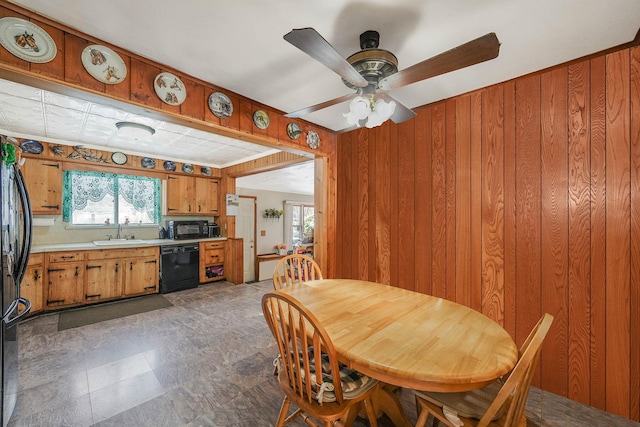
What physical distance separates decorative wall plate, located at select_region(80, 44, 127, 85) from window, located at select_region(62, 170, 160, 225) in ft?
10.6

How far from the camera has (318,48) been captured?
109cm

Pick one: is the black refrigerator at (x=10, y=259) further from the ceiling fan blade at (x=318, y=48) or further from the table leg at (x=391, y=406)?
the table leg at (x=391, y=406)

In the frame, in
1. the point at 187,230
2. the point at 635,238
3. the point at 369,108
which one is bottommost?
the point at 187,230

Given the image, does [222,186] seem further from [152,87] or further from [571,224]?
[571,224]

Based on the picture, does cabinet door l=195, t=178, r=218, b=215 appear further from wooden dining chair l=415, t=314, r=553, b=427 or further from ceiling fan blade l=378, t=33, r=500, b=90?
wooden dining chair l=415, t=314, r=553, b=427

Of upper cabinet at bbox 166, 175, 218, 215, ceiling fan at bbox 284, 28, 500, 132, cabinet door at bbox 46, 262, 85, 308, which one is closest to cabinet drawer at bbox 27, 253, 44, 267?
cabinet door at bbox 46, 262, 85, 308

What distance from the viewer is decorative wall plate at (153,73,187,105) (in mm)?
1860

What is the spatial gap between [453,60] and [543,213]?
4.79ft

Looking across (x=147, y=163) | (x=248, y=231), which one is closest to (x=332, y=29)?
(x=147, y=163)

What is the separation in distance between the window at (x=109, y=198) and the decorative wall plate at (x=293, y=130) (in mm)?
3305

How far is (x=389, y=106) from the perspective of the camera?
1.44m

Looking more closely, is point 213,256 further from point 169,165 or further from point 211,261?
point 169,165

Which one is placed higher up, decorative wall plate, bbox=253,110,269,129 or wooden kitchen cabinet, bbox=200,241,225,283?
decorative wall plate, bbox=253,110,269,129

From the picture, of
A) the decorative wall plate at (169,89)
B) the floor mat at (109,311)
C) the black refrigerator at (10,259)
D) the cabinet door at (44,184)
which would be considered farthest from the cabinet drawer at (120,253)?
the decorative wall plate at (169,89)
